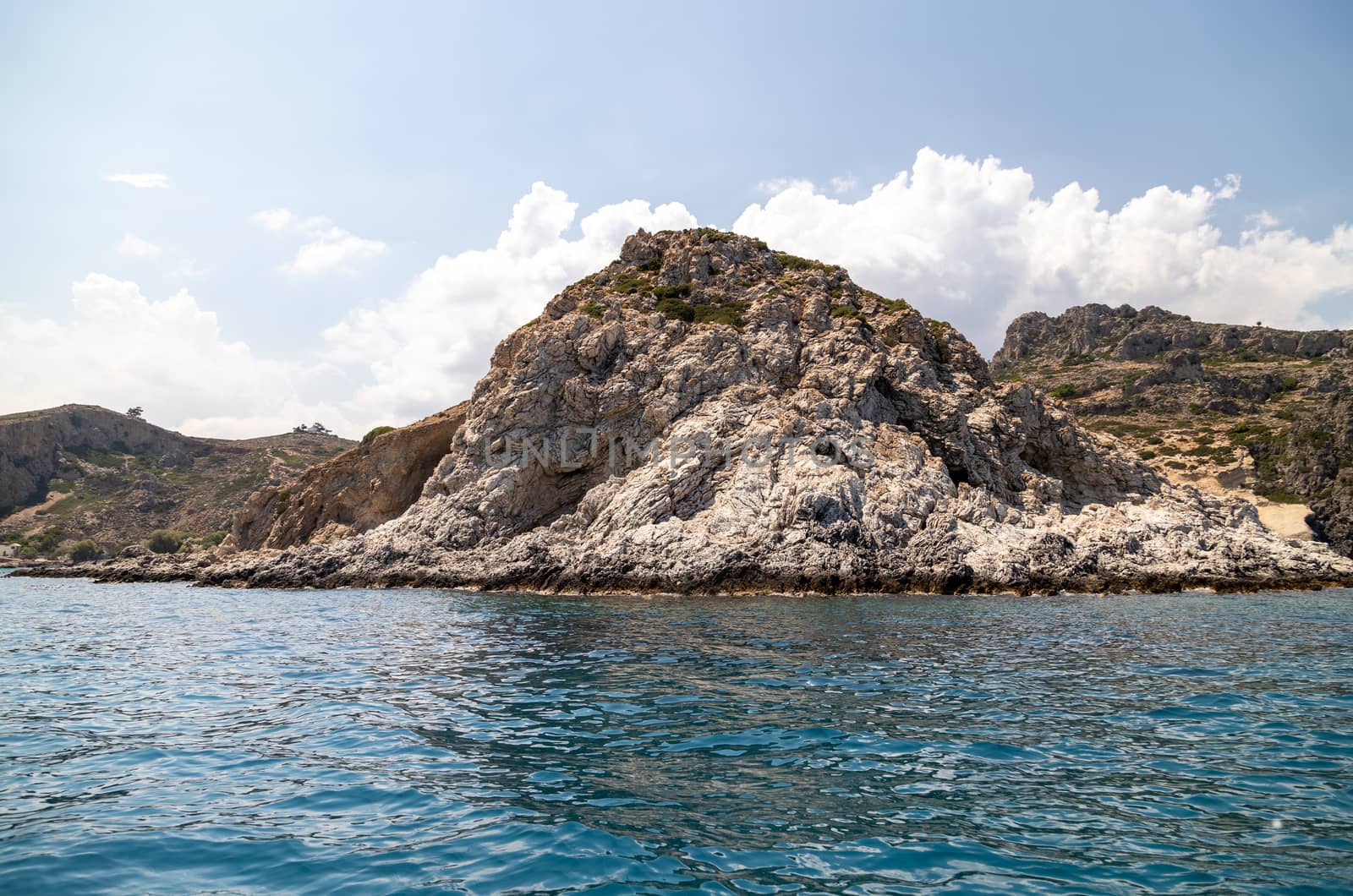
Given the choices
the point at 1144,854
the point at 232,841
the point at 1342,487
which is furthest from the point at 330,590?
the point at 1342,487

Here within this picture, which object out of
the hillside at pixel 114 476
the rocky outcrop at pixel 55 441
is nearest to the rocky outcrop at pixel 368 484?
the hillside at pixel 114 476

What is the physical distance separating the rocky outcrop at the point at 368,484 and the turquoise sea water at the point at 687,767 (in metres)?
38.5

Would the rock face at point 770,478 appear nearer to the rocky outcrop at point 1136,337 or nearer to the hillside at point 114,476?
the hillside at point 114,476

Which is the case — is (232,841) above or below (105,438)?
below

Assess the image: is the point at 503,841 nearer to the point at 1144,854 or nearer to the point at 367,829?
the point at 367,829

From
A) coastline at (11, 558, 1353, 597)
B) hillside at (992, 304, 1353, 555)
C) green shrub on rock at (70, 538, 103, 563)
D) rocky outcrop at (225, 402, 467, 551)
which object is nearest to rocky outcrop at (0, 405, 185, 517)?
green shrub on rock at (70, 538, 103, 563)

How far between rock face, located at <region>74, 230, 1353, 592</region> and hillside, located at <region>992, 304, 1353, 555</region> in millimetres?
20062

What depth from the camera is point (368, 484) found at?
5759 centimetres

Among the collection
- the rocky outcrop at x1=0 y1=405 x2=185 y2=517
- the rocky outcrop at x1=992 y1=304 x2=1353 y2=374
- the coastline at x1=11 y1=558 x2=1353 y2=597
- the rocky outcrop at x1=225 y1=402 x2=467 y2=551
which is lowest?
the coastline at x1=11 y1=558 x2=1353 y2=597

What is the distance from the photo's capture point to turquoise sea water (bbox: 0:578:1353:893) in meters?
6.00

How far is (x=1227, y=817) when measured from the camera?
691 centimetres

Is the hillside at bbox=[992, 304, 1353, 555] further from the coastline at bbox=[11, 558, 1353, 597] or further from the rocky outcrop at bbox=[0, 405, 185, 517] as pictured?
the rocky outcrop at bbox=[0, 405, 185, 517]

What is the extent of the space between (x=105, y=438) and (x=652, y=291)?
11481 cm

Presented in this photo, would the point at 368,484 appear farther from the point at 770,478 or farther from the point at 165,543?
the point at 165,543
